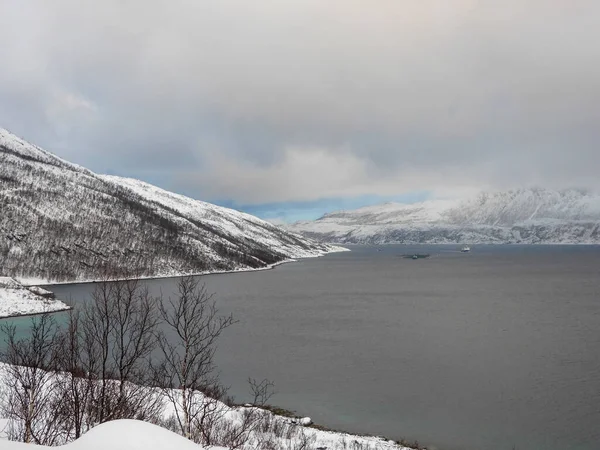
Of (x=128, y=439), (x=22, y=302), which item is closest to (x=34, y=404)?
(x=128, y=439)

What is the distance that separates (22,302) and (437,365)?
8636 cm

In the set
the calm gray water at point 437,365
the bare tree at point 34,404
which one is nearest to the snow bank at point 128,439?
the bare tree at point 34,404

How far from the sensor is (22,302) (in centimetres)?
8638

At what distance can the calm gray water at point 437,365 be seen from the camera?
3334 centimetres

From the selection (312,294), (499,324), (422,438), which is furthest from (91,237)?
(422,438)

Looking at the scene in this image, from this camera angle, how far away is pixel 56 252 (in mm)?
168750

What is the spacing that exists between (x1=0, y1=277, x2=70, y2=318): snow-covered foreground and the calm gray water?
37.4 metres

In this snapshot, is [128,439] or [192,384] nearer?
[128,439]

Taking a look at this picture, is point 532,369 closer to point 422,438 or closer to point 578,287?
point 422,438

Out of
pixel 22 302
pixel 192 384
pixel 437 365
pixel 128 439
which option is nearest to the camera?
pixel 128 439

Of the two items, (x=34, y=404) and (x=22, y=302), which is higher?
(x=22, y=302)

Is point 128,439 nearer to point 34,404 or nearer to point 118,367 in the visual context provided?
point 34,404

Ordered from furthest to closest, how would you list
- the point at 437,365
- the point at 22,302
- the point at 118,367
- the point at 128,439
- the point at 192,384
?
the point at 22,302, the point at 437,365, the point at 118,367, the point at 192,384, the point at 128,439

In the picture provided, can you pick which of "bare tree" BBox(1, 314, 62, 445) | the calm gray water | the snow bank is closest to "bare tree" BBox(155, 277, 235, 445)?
"bare tree" BBox(1, 314, 62, 445)
